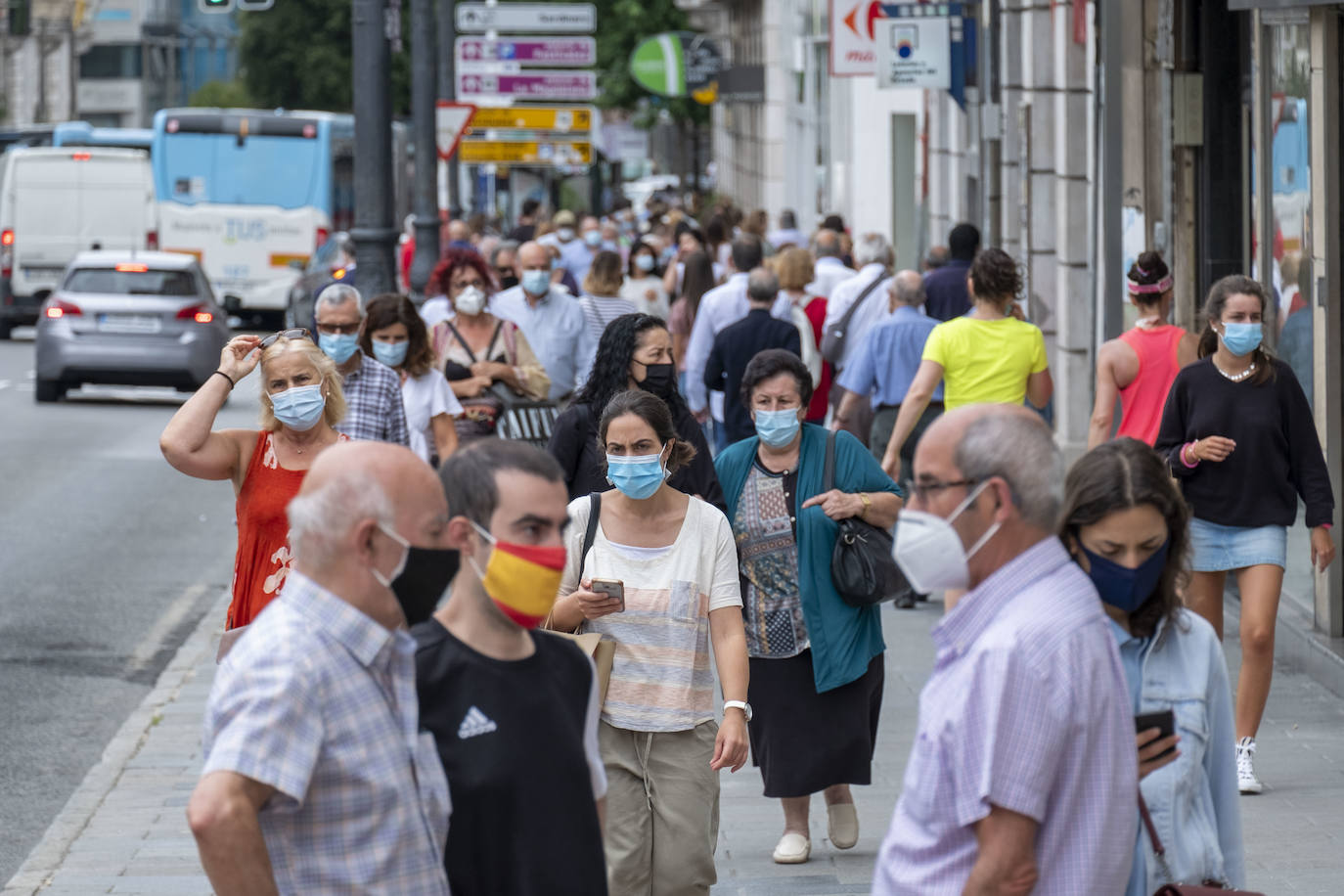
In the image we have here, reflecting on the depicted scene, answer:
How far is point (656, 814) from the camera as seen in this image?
5.58m

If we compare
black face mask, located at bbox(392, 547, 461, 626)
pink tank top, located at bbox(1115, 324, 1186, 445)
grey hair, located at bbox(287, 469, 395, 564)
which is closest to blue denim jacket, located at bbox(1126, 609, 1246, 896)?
A: black face mask, located at bbox(392, 547, 461, 626)

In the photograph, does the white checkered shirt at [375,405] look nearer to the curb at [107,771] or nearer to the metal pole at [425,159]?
the curb at [107,771]

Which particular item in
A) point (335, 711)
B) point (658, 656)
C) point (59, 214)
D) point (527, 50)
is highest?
point (527, 50)

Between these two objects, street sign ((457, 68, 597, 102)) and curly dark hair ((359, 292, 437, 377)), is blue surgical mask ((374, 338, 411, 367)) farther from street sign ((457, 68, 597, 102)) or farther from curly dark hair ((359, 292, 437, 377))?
street sign ((457, 68, 597, 102))

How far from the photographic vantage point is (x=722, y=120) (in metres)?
57.3

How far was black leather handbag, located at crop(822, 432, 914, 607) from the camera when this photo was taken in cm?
646

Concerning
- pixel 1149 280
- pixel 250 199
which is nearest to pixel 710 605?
pixel 1149 280

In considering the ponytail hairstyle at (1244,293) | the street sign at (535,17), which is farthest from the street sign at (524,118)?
the ponytail hairstyle at (1244,293)

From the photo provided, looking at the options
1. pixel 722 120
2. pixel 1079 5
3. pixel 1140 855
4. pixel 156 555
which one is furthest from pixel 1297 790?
pixel 722 120

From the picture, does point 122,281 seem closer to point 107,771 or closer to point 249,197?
point 249,197

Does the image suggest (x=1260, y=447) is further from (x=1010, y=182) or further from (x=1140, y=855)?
(x=1010, y=182)

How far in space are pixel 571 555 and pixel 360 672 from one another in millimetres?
2348

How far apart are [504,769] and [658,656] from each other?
2050 millimetres

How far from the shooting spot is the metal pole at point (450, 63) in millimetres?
24281
